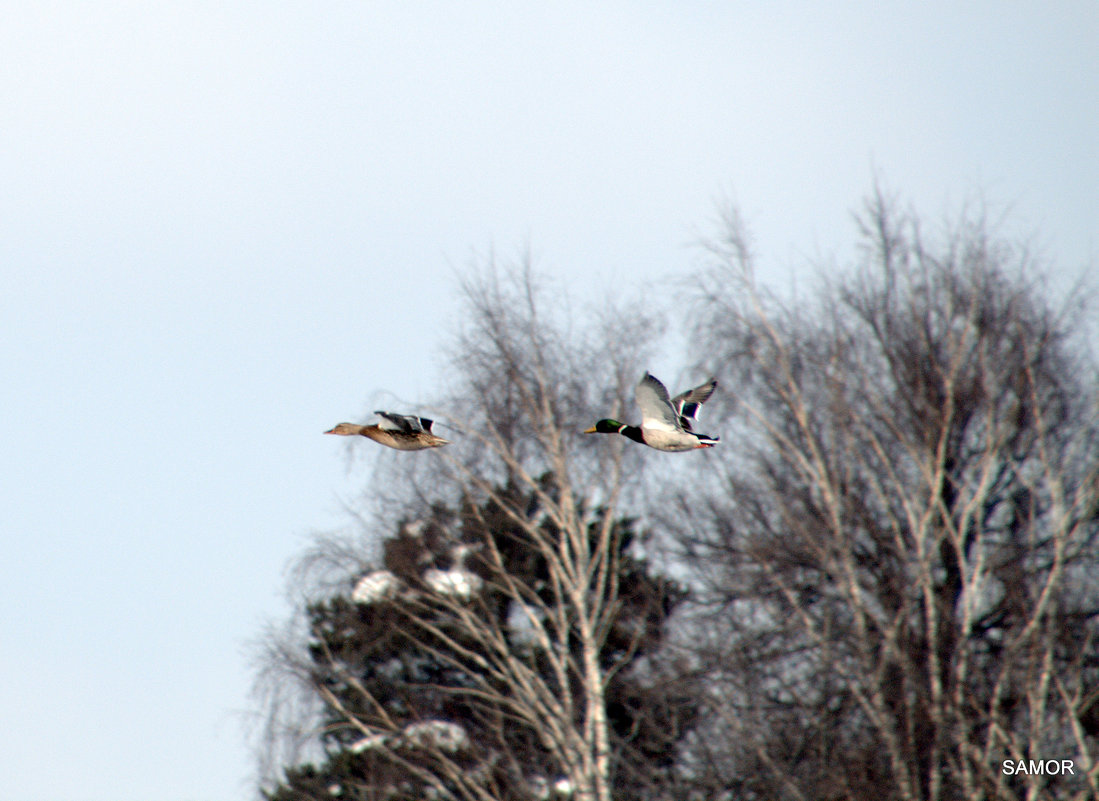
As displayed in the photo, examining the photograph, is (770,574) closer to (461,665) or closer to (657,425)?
(461,665)

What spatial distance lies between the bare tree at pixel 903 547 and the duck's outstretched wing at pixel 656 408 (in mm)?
6894

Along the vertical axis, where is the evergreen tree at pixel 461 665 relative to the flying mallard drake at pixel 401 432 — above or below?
above

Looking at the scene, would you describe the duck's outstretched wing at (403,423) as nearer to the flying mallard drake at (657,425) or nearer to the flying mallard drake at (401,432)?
the flying mallard drake at (401,432)

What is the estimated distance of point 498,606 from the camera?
53.4 ft

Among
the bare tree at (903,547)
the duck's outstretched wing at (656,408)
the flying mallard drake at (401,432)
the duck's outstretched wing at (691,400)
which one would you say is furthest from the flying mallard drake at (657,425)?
the bare tree at (903,547)

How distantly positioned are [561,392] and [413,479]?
1.78 meters

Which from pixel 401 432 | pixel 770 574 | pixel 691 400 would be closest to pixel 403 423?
pixel 401 432

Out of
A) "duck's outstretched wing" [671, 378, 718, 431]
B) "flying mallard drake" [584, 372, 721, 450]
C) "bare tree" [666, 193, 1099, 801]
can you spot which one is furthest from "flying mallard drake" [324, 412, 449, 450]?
"bare tree" [666, 193, 1099, 801]

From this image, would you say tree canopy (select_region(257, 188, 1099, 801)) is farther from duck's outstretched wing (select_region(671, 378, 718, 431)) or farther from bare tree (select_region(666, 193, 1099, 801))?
duck's outstretched wing (select_region(671, 378, 718, 431))

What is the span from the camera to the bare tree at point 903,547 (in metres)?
11.9

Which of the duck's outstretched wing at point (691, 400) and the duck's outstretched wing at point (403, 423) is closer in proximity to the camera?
the duck's outstretched wing at point (403, 423)

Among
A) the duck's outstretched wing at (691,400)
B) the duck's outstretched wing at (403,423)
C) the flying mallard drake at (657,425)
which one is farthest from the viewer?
the duck's outstretched wing at (691,400)

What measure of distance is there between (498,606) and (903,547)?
17.2 ft

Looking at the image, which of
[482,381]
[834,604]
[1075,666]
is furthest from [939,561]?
[482,381]
